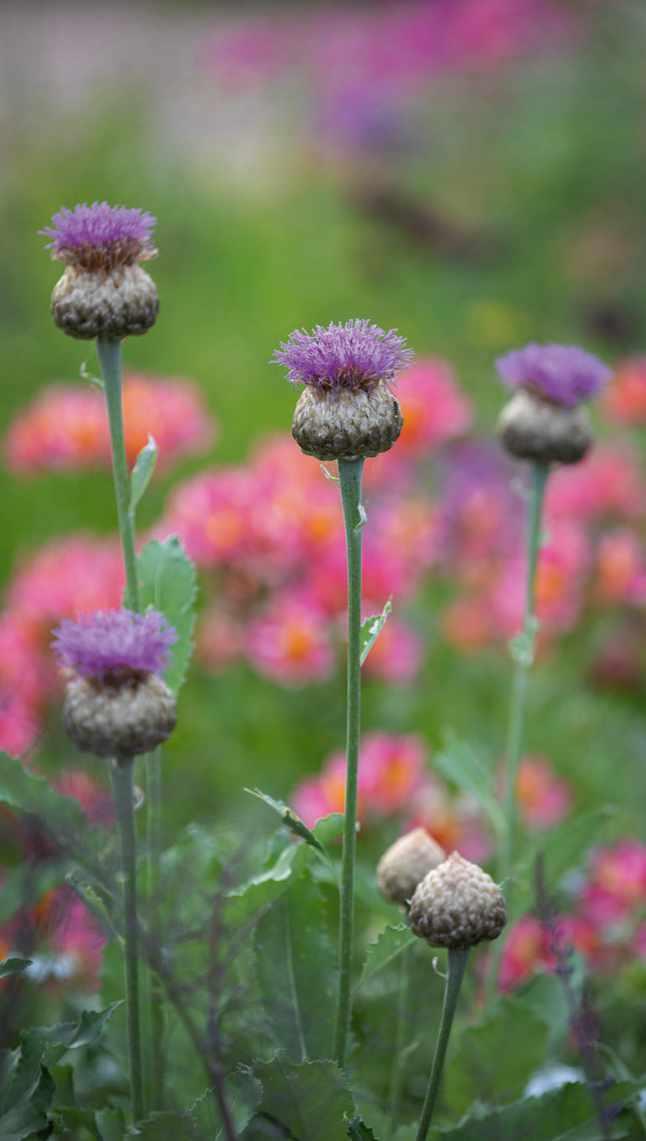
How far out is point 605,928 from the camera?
1716 millimetres

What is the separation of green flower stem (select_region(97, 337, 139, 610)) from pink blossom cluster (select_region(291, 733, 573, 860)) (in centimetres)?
76

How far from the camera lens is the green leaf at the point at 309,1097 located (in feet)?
3.29

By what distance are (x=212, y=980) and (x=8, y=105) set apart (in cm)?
477

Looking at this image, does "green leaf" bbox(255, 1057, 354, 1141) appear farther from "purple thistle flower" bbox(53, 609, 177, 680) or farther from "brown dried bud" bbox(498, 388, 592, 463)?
"brown dried bud" bbox(498, 388, 592, 463)

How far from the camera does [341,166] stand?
17.9 ft

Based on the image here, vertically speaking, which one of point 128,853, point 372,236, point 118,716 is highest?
point 372,236

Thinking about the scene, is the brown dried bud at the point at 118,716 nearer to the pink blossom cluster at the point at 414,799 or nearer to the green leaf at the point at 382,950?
the green leaf at the point at 382,950

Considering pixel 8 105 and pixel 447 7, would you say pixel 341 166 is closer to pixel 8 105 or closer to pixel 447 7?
pixel 447 7

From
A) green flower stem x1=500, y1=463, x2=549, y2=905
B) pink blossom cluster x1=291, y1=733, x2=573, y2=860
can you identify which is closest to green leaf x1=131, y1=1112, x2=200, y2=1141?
green flower stem x1=500, y1=463, x2=549, y2=905

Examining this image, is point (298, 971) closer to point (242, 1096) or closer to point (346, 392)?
point (242, 1096)

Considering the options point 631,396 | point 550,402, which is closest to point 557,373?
point 550,402

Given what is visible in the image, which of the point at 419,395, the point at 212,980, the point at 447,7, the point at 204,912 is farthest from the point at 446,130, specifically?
the point at 212,980

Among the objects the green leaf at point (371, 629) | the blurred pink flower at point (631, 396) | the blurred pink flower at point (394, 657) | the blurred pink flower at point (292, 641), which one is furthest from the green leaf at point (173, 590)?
the blurred pink flower at point (631, 396)

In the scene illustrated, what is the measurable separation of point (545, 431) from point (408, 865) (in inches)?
17.2
